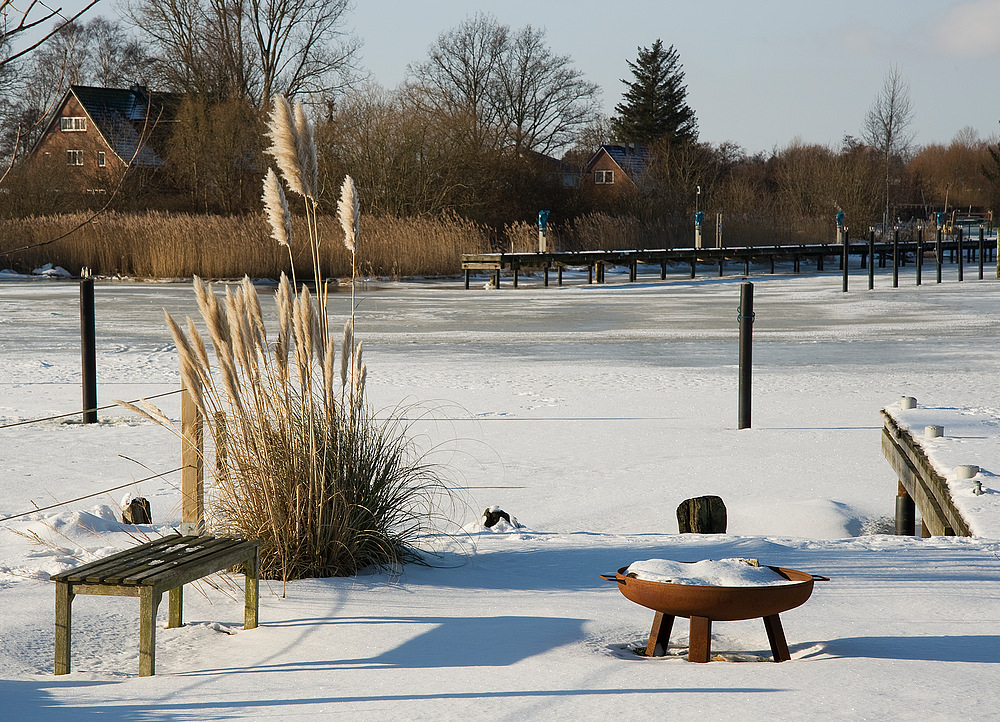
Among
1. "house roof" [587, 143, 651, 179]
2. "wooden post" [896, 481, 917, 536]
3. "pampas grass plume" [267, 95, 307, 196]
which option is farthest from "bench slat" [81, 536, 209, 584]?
"house roof" [587, 143, 651, 179]

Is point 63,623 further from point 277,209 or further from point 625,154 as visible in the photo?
point 625,154

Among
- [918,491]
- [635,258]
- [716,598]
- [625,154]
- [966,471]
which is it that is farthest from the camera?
[625,154]

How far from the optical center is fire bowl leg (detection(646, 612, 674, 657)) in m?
2.91

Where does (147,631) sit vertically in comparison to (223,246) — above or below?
below

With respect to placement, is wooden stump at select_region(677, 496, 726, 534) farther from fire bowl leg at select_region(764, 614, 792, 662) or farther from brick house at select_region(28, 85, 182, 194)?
brick house at select_region(28, 85, 182, 194)

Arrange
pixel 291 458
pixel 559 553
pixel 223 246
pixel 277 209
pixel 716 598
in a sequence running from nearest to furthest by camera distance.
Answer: pixel 716 598 → pixel 291 458 → pixel 277 209 → pixel 559 553 → pixel 223 246

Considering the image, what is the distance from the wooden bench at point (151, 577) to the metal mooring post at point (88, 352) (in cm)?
503

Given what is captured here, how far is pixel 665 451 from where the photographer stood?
6.91 meters

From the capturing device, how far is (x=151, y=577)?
9.07 ft

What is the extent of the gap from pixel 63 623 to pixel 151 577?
250 mm

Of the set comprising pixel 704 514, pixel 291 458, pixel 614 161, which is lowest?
pixel 704 514

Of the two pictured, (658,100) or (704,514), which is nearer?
(704,514)

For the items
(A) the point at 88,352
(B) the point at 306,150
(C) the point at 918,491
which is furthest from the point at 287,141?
(A) the point at 88,352

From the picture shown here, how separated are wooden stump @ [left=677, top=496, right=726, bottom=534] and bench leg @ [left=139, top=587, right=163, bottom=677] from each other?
9.04 ft
